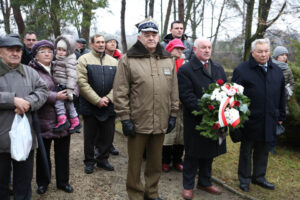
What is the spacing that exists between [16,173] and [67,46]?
1.78m

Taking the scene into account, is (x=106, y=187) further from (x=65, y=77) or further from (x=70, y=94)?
(x=65, y=77)

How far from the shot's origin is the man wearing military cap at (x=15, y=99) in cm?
305

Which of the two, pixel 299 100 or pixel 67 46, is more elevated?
pixel 67 46

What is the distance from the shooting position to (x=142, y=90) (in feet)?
11.7

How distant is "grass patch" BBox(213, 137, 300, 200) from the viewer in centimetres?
446

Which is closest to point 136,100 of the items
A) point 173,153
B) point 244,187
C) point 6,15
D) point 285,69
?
point 173,153

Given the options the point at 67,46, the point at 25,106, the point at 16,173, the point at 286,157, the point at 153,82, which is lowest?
the point at 286,157

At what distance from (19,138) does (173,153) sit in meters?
2.96

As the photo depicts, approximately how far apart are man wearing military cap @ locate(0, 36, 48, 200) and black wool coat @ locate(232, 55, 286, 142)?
2.90 m

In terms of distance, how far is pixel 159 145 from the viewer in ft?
12.7

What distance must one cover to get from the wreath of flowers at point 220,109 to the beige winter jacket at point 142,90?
20.0 inches

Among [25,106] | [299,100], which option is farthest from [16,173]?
[299,100]

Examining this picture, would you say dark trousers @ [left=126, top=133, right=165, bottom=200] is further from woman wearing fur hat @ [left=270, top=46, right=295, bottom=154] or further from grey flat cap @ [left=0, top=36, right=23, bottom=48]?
woman wearing fur hat @ [left=270, top=46, right=295, bottom=154]

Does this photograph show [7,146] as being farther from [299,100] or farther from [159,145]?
[299,100]
